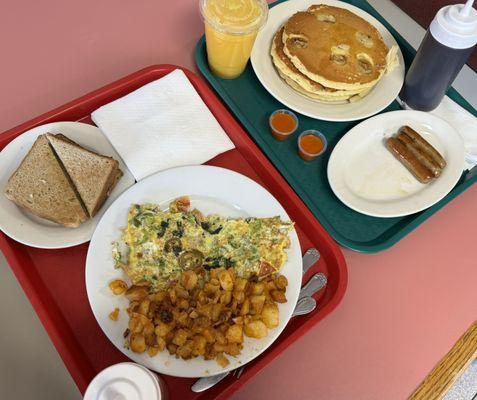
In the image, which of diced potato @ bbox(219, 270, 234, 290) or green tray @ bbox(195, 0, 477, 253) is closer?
diced potato @ bbox(219, 270, 234, 290)

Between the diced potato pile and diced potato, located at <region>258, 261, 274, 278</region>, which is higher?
diced potato, located at <region>258, 261, 274, 278</region>

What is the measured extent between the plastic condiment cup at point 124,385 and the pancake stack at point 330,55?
1157 mm

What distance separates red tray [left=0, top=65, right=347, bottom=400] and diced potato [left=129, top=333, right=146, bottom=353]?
0.14 m

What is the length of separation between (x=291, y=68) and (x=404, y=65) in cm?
52

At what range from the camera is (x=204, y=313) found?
1.20 m

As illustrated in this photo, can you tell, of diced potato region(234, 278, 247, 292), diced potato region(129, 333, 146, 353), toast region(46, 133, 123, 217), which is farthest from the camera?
toast region(46, 133, 123, 217)

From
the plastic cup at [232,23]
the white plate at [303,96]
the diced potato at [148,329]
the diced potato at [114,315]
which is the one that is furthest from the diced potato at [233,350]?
the plastic cup at [232,23]

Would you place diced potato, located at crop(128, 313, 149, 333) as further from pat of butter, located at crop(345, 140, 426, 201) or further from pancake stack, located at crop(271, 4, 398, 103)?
pancake stack, located at crop(271, 4, 398, 103)

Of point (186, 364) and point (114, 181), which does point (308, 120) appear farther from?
point (186, 364)

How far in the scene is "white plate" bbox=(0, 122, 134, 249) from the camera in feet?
4.25

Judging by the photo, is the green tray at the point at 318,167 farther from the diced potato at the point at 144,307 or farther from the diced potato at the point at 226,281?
the diced potato at the point at 144,307

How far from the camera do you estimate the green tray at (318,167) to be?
4.82 ft

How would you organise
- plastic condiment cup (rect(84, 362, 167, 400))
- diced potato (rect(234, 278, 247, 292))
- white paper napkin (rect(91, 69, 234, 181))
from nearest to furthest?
plastic condiment cup (rect(84, 362, 167, 400))
diced potato (rect(234, 278, 247, 292))
white paper napkin (rect(91, 69, 234, 181))

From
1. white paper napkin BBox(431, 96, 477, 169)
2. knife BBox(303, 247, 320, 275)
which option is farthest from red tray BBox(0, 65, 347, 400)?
white paper napkin BBox(431, 96, 477, 169)
